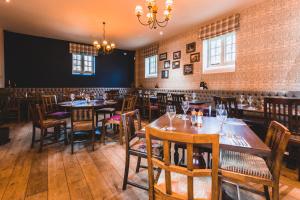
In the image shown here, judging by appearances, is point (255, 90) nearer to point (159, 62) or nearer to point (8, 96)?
point (159, 62)

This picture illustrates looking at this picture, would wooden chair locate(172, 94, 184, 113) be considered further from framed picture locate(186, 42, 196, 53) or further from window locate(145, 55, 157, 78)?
window locate(145, 55, 157, 78)

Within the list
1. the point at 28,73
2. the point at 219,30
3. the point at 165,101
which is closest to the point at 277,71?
the point at 219,30

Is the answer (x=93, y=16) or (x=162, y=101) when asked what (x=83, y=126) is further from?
(x=93, y=16)

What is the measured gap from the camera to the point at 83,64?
767cm

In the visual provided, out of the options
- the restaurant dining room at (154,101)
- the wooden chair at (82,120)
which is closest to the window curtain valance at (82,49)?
the restaurant dining room at (154,101)

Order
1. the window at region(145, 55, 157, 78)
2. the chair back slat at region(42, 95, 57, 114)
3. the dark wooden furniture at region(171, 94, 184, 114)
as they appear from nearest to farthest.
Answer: the chair back slat at region(42, 95, 57, 114)
the dark wooden furniture at region(171, 94, 184, 114)
the window at region(145, 55, 157, 78)

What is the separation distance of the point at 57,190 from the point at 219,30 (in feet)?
15.5

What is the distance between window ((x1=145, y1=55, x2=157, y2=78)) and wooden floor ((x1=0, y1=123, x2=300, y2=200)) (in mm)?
4939

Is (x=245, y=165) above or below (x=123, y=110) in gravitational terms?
below

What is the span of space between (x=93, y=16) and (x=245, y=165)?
4.69 meters

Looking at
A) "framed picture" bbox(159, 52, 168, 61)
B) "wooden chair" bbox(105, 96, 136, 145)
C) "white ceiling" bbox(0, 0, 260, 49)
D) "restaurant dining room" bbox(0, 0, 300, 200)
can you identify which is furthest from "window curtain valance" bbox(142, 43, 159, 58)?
"wooden chair" bbox(105, 96, 136, 145)

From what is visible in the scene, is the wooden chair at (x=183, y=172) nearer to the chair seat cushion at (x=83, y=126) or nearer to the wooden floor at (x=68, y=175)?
the wooden floor at (x=68, y=175)

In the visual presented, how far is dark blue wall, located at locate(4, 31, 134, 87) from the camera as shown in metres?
6.21

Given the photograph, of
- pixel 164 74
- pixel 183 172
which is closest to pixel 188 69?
pixel 164 74
